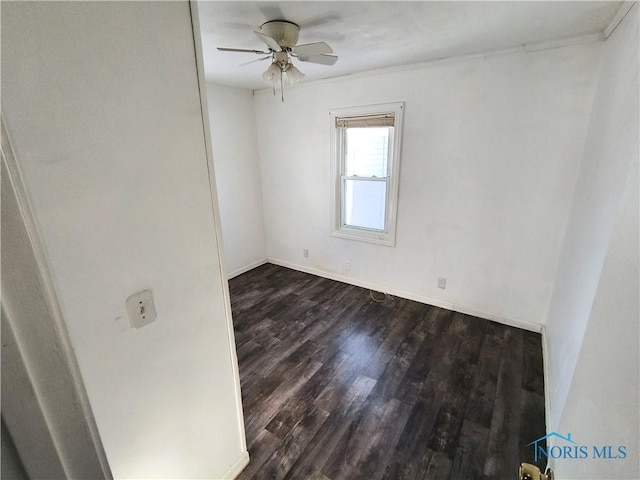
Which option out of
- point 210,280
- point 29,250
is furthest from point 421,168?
point 29,250

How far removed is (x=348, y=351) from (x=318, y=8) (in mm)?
2396

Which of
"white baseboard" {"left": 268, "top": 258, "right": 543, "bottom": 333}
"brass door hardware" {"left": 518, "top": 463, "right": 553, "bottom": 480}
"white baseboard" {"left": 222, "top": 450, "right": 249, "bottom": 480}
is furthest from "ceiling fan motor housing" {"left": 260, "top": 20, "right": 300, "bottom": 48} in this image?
"white baseboard" {"left": 268, "top": 258, "right": 543, "bottom": 333}

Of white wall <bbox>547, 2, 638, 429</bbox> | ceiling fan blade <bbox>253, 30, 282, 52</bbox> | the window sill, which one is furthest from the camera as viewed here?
the window sill

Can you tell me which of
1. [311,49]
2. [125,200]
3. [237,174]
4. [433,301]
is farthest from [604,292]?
[237,174]

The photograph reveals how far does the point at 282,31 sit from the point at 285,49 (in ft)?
0.42

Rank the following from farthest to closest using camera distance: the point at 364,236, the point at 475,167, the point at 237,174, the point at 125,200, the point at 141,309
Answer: the point at 237,174
the point at 364,236
the point at 475,167
the point at 141,309
the point at 125,200

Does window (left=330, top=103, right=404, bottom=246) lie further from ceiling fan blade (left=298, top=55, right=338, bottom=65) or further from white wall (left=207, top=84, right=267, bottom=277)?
white wall (left=207, top=84, right=267, bottom=277)

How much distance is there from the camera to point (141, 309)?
99 centimetres

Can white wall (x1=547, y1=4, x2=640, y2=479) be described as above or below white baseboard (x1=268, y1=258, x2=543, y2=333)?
above

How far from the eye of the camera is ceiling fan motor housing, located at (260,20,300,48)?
5.86 ft

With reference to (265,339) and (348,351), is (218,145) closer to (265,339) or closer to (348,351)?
(265,339)

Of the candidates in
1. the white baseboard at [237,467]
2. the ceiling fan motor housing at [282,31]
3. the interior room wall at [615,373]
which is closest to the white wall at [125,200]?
the white baseboard at [237,467]

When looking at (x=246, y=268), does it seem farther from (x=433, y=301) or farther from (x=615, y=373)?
(x=615, y=373)

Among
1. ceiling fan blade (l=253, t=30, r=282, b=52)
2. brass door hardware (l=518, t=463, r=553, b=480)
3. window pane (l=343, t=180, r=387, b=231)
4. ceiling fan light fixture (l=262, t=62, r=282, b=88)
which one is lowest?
brass door hardware (l=518, t=463, r=553, b=480)
